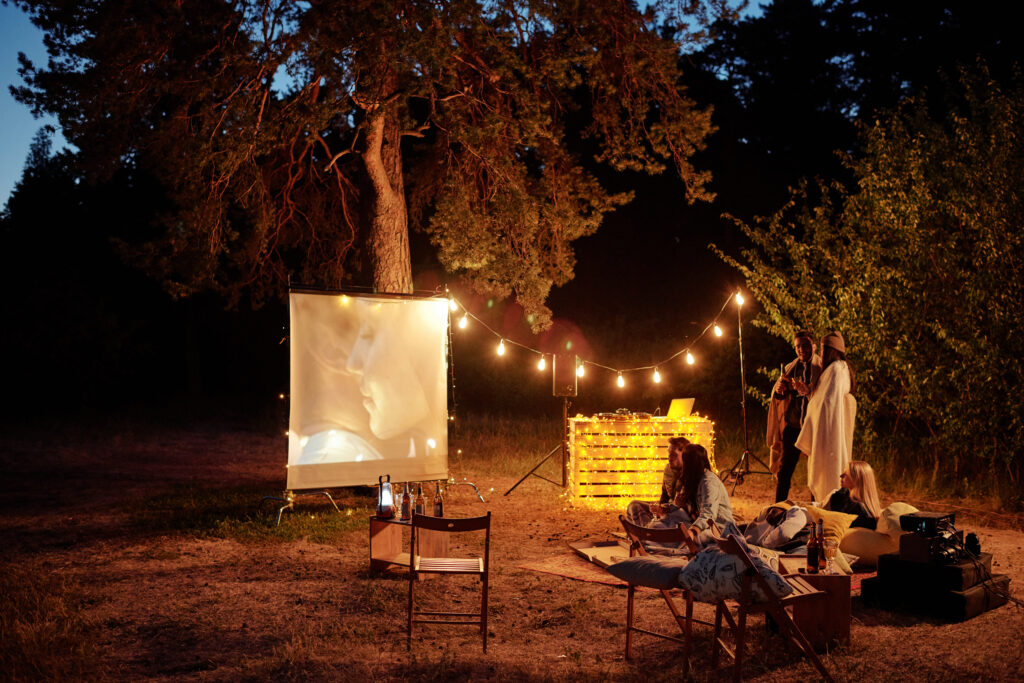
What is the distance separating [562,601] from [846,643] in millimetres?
1873

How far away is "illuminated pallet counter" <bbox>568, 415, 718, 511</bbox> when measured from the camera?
9242 millimetres

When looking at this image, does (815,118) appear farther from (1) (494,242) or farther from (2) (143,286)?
(2) (143,286)

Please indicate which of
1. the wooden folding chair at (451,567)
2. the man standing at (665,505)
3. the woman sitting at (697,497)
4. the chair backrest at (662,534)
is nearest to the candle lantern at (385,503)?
the wooden folding chair at (451,567)

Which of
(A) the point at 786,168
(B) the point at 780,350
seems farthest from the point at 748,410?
(A) the point at 786,168

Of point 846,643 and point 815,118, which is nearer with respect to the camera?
point 846,643

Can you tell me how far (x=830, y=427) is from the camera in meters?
8.07

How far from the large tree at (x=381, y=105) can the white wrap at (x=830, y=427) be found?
3.69 m

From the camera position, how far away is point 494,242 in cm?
1041

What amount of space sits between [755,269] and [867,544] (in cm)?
648

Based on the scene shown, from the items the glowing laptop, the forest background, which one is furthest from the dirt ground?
the forest background

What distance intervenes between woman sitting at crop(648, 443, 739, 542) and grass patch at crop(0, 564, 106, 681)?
12.6ft

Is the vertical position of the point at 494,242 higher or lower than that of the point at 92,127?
lower

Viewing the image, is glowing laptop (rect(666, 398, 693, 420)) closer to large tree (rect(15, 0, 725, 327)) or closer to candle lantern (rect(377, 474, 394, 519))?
large tree (rect(15, 0, 725, 327))

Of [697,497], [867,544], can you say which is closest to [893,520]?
[867,544]
